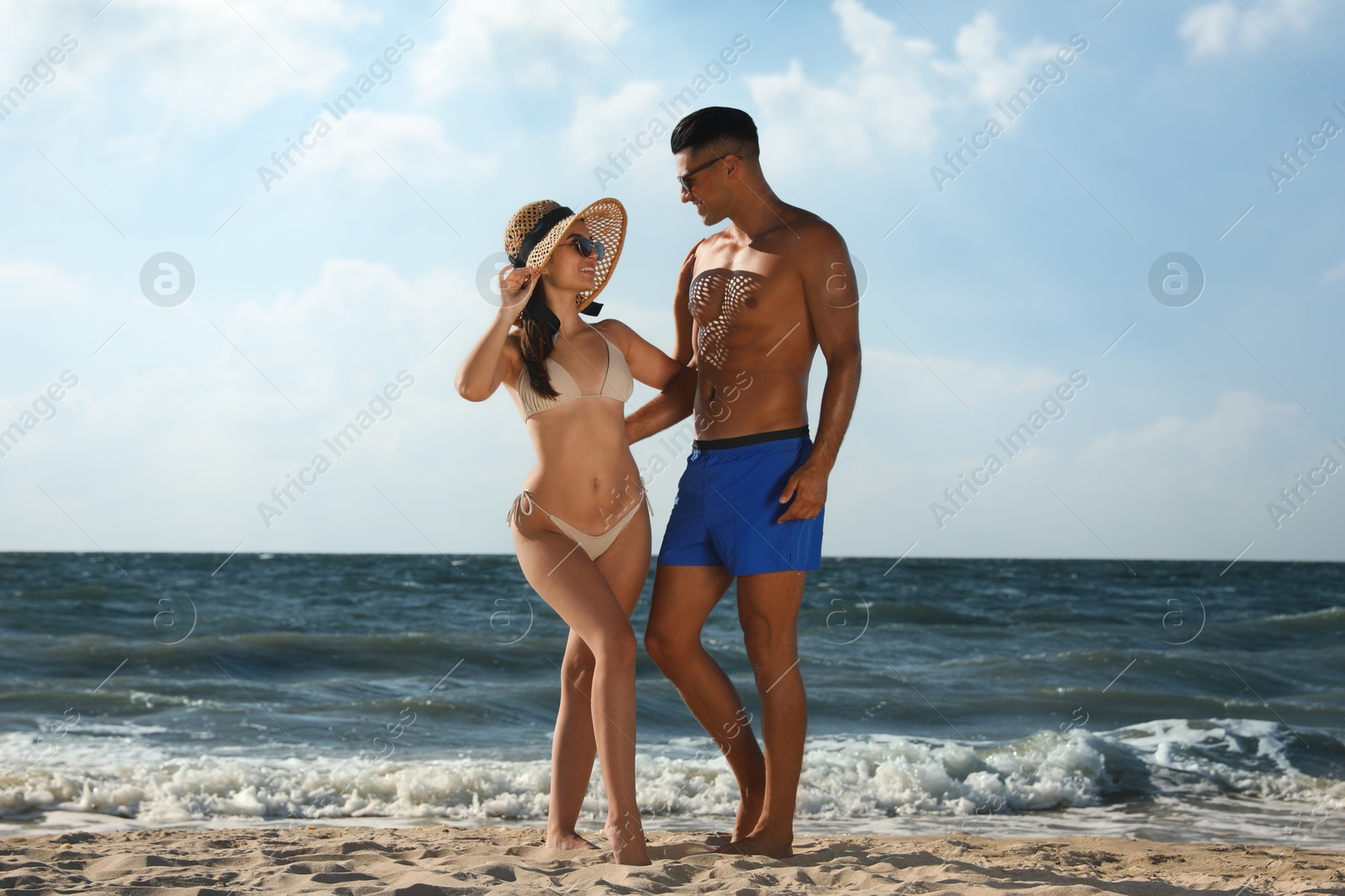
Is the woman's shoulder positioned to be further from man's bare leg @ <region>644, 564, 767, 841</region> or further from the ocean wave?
the ocean wave

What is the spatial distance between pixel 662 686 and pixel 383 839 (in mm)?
5615

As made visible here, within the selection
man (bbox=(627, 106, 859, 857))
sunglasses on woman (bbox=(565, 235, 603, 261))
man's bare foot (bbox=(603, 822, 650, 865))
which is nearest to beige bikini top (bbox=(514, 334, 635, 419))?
sunglasses on woman (bbox=(565, 235, 603, 261))

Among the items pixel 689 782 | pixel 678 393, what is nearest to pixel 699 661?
pixel 678 393

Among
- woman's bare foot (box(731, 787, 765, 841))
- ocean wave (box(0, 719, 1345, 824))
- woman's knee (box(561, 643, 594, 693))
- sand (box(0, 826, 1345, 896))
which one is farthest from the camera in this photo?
ocean wave (box(0, 719, 1345, 824))

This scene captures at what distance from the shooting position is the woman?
3344 millimetres

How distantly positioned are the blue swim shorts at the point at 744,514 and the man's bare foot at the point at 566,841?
0.97 m

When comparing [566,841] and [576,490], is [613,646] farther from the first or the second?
[566,841]

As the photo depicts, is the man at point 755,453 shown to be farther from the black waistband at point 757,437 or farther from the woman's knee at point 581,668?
the woman's knee at point 581,668

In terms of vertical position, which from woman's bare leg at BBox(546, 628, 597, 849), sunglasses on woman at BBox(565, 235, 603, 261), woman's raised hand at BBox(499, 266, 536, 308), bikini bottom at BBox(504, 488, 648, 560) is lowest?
woman's bare leg at BBox(546, 628, 597, 849)

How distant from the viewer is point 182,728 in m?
8.10

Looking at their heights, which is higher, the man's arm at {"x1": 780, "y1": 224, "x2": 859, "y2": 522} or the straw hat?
the straw hat

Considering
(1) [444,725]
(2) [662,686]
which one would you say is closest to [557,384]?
(1) [444,725]

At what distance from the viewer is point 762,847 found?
150 inches

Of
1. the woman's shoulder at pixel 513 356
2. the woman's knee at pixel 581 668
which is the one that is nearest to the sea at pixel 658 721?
the woman's knee at pixel 581 668
